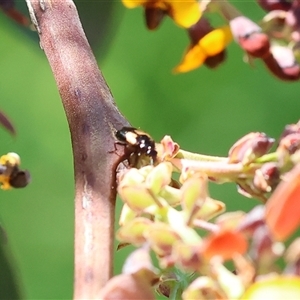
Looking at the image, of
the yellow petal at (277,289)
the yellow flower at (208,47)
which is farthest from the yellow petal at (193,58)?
the yellow petal at (277,289)

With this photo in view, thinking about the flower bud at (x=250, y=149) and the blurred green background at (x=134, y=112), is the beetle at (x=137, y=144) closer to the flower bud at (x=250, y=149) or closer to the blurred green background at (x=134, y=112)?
the flower bud at (x=250, y=149)

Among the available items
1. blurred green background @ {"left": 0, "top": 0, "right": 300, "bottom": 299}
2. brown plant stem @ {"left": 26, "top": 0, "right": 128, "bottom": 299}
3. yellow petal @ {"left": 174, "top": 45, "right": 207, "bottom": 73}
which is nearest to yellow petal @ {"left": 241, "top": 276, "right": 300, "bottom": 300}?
brown plant stem @ {"left": 26, "top": 0, "right": 128, "bottom": 299}

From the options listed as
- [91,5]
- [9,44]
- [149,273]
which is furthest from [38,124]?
[149,273]

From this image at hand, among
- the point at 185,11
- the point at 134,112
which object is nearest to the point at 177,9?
the point at 185,11

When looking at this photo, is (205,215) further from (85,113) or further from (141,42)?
(141,42)

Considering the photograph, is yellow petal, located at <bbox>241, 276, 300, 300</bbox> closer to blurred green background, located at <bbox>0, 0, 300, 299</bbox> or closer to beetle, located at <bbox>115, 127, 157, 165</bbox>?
beetle, located at <bbox>115, 127, 157, 165</bbox>

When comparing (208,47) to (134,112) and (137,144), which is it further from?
(134,112)
